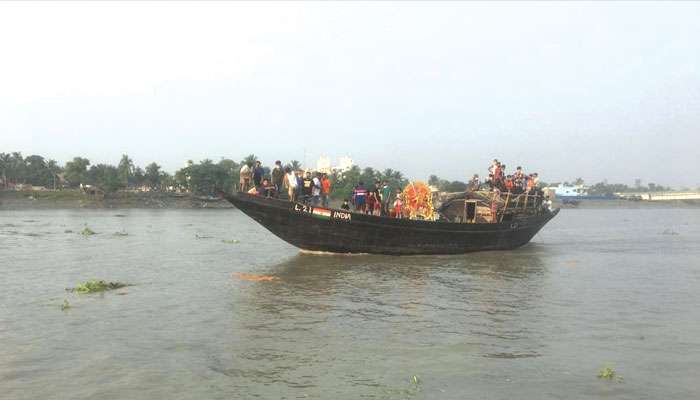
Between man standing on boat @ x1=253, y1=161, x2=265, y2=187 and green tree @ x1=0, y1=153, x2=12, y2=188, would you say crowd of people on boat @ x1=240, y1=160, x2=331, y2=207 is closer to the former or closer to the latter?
man standing on boat @ x1=253, y1=161, x2=265, y2=187

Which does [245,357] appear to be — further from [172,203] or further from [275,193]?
[172,203]

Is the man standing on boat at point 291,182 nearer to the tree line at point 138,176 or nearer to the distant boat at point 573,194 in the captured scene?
the tree line at point 138,176

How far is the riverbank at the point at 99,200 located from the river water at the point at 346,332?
6453cm

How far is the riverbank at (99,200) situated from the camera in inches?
2968

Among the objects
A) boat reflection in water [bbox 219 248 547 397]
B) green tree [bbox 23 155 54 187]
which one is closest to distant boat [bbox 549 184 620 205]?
green tree [bbox 23 155 54 187]

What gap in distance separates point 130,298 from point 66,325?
244 centimetres

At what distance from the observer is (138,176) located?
355 feet

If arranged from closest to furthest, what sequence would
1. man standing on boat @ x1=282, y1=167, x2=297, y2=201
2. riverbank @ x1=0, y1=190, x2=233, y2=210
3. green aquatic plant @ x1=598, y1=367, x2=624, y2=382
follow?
green aquatic plant @ x1=598, y1=367, x2=624, y2=382, man standing on boat @ x1=282, y1=167, x2=297, y2=201, riverbank @ x1=0, y1=190, x2=233, y2=210

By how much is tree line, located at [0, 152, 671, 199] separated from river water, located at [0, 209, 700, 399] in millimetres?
72539

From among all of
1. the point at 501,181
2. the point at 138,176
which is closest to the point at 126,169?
the point at 138,176

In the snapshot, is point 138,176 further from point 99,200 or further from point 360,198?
point 360,198

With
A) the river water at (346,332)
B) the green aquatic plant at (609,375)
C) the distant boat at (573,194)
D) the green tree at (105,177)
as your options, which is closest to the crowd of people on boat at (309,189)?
the river water at (346,332)

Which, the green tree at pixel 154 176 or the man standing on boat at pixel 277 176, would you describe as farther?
the green tree at pixel 154 176

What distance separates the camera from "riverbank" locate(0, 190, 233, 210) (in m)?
75.4
